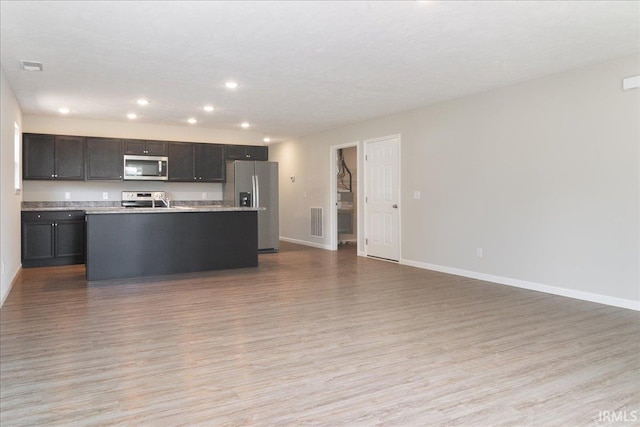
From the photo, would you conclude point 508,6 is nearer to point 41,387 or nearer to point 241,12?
point 241,12

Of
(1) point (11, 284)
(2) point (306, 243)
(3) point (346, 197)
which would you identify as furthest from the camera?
(3) point (346, 197)

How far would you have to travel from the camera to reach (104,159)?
24.4 ft

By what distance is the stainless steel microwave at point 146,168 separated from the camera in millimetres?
7594

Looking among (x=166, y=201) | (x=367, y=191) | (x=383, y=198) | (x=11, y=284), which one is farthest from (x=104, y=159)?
(x=383, y=198)

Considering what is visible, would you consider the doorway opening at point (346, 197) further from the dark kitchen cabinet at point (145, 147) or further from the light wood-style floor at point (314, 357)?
the light wood-style floor at point (314, 357)

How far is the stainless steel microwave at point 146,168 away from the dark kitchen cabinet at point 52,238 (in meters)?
1.11

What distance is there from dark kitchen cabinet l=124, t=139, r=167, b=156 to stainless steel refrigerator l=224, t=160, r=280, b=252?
1253 mm

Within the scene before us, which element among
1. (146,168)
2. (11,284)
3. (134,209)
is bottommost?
(11,284)

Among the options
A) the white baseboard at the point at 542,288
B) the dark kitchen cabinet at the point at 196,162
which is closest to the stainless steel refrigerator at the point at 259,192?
the dark kitchen cabinet at the point at 196,162

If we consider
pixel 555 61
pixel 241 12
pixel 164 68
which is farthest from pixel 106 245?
pixel 555 61

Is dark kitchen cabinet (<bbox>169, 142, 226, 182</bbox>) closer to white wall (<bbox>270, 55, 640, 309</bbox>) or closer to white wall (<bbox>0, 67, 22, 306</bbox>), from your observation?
white wall (<bbox>0, 67, 22, 306</bbox>)

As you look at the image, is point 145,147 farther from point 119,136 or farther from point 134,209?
point 134,209

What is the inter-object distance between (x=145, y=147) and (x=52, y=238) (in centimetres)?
214

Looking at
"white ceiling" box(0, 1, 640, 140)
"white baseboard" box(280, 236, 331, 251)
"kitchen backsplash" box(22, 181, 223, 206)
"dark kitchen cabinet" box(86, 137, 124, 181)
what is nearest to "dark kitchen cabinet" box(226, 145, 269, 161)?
"kitchen backsplash" box(22, 181, 223, 206)
